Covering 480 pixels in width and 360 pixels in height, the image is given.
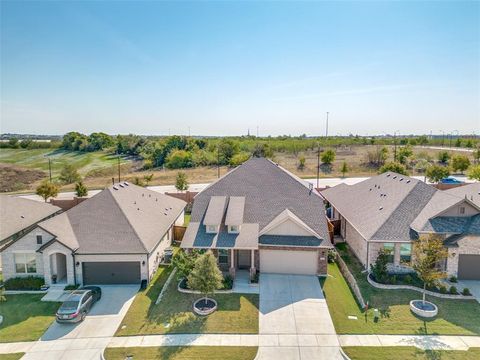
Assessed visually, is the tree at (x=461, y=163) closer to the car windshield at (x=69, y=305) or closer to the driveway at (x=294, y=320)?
the driveway at (x=294, y=320)

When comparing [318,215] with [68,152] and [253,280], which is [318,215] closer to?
[253,280]

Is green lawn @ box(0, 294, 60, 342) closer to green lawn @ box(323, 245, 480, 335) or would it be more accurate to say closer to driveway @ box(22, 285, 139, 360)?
driveway @ box(22, 285, 139, 360)

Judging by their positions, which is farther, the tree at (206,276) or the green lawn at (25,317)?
the tree at (206,276)

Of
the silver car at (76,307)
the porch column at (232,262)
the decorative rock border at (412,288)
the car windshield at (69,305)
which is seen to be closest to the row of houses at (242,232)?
the porch column at (232,262)

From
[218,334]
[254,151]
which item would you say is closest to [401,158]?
[254,151]

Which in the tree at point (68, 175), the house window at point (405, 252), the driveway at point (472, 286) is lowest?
the driveway at point (472, 286)

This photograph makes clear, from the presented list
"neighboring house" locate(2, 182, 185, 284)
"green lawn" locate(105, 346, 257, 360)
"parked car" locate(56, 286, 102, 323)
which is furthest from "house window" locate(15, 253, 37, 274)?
"green lawn" locate(105, 346, 257, 360)

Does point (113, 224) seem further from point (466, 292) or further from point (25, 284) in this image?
point (466, 292)

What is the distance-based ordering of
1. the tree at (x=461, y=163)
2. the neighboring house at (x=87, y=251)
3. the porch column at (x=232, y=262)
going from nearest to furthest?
Result: 1. the neighboring house at (x=87, y=251)
2. the porch column at (x=232, y=262)
3. the tree at (x=461, y=163)

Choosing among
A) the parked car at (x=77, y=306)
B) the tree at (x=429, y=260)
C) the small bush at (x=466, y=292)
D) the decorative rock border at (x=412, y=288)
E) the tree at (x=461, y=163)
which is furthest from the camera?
the tree at (x=461, y=163)
